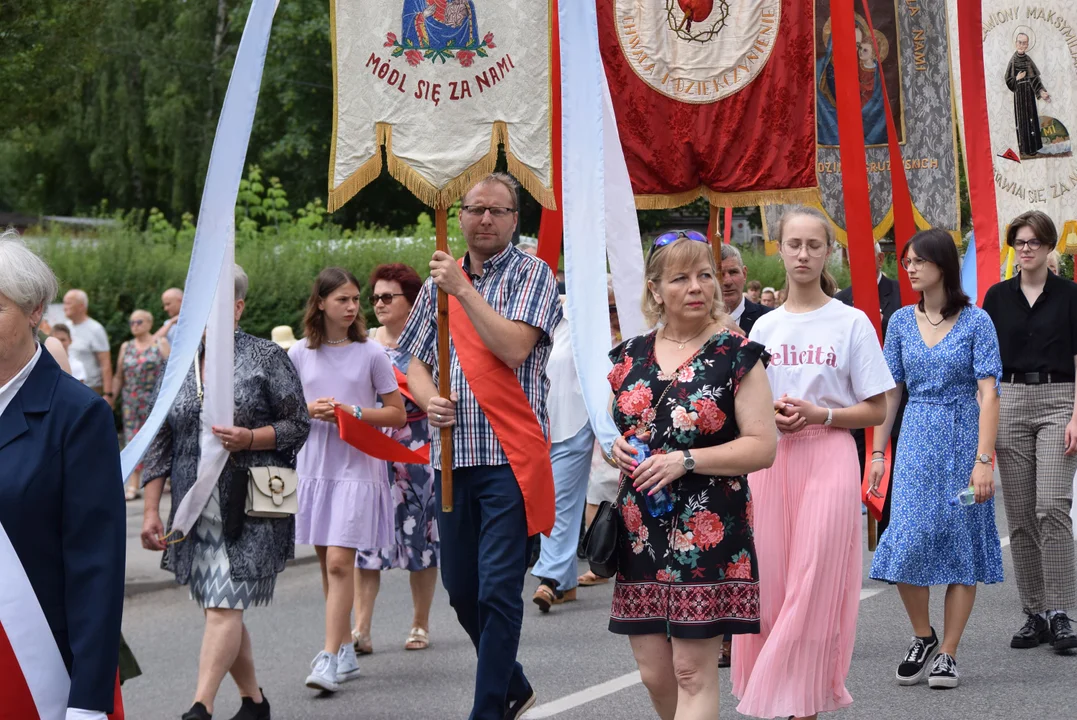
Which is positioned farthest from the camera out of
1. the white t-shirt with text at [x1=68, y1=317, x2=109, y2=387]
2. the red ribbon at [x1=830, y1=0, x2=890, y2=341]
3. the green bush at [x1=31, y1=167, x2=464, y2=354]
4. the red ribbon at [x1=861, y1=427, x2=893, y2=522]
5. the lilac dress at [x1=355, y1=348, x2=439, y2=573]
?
the green bush at [x1=31, y1=167, x2=464, y2=354]

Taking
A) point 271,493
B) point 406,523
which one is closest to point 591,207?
point 271,493

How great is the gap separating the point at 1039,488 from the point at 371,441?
3.30m

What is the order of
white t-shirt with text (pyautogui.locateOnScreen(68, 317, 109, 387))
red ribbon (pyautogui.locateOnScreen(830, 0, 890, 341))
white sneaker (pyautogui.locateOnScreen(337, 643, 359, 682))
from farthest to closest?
white t-shirt with text (pyautogui.locateOnScreen(68, 317, 109, 387)), white sneaker (pyautogui.locateOnScreen(337, 643, 359, 682)), red ribbon (pyautogui.locateOnScreen(830, 0, 890, 341))

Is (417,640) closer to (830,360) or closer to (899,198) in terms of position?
(830,360)

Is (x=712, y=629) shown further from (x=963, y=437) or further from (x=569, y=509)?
(x=569, y=509)

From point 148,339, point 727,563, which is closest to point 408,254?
point 148,339

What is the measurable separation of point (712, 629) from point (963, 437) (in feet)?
8.37

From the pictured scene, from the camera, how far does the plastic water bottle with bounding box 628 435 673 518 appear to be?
4.62 meters

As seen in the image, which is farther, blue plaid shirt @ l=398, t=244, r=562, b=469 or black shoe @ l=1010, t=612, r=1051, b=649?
black shoe @ l=1010, t=612, r=1051, b=649

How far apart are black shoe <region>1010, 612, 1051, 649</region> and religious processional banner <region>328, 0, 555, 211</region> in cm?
328

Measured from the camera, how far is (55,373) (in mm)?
3381

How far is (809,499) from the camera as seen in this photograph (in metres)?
5.30

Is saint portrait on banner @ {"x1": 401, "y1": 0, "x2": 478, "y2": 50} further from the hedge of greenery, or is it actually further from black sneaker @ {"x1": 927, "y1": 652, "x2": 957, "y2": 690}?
the hedge of greenery

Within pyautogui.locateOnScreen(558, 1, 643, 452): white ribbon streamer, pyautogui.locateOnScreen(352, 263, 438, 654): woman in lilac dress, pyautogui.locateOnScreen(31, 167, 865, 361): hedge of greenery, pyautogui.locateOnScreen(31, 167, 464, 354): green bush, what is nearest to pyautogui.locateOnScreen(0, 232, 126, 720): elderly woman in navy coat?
pyautogui.locateOnScreen(558, 1, 643, 452): white ribbon streamer
